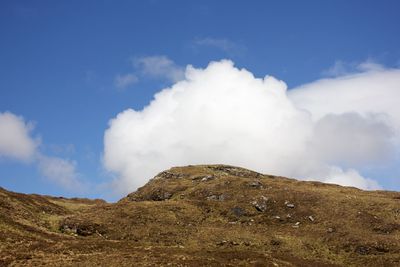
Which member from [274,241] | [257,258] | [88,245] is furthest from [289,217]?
[88,245]

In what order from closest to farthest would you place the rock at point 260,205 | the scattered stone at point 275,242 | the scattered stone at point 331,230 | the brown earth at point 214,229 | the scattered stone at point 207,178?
the brown earth at point 214,229 → the scattered stone at point 275,242 → the scattered stone at point 331,230 → the rock at point 260,205 → the scattered stone at point 207,178

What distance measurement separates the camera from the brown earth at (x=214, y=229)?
4981 centimetres

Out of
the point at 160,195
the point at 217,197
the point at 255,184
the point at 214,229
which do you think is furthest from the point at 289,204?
the point at 160,195

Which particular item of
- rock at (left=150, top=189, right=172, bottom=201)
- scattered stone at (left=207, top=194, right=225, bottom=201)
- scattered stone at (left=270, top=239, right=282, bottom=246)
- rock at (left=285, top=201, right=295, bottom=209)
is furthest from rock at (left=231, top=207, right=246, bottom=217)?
rock at (left=150, top=189, right=172, bottom=201)

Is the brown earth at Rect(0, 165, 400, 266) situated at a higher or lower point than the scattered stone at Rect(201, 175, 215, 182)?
lower

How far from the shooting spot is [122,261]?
4706cm

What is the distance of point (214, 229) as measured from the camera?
222ft

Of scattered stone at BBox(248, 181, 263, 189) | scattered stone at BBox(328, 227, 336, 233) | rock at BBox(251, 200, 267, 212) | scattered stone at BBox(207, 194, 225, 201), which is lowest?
scattered stone at BBox(328, 227, 336, 233)

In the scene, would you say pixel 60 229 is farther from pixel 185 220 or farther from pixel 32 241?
pixel 185 220

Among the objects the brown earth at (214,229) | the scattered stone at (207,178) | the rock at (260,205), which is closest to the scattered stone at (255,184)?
the brown earth at (214,229)

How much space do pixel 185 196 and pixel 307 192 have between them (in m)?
23.7

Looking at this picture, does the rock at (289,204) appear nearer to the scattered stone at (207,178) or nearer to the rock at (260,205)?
the rock at (260,205)

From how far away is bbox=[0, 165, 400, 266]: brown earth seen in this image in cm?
4981

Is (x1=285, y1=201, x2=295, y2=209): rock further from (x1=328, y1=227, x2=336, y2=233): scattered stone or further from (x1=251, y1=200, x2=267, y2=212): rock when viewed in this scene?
(x1=328, y1=227, x2=336, y2=233): scattered stone
